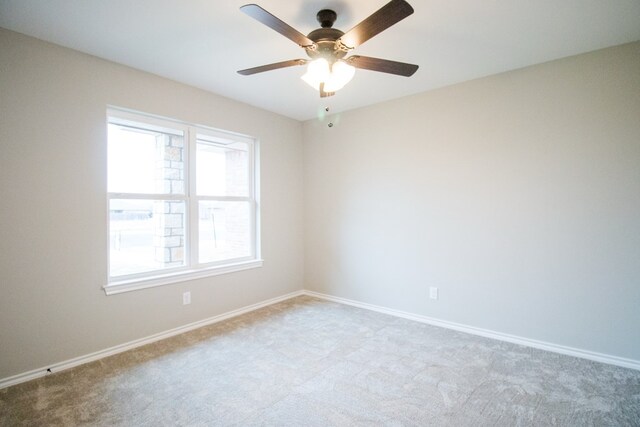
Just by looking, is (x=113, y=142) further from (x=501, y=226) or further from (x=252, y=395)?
(x=501, y=226)

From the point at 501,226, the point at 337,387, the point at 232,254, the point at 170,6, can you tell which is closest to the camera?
the point at 170,6

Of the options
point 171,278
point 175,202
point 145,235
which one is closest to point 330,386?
point 171,278

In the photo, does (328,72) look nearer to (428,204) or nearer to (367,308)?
(428,204)

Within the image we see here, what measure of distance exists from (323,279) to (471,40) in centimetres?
324

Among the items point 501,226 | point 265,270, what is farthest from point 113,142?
point 501,226

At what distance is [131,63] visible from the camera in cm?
276

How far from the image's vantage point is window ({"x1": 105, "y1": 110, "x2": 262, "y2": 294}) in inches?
114

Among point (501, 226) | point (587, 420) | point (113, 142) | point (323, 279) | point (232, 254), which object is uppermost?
point (113, 142)

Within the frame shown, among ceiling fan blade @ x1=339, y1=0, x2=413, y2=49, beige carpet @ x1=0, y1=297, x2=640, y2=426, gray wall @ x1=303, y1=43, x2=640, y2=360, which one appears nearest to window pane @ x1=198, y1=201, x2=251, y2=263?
beige carpet @ x1=0, y1=297, x2=640, y2=426

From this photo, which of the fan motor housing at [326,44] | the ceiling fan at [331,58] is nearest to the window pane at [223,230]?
the ceiling fan at [331,58]

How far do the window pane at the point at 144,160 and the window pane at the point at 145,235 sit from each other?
15 centimetres

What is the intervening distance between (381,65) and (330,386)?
2.24 metres

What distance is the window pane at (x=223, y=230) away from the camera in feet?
11.6

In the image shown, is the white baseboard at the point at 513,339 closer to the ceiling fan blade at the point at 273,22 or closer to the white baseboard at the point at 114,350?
the white baseboard at the point at 114,350
